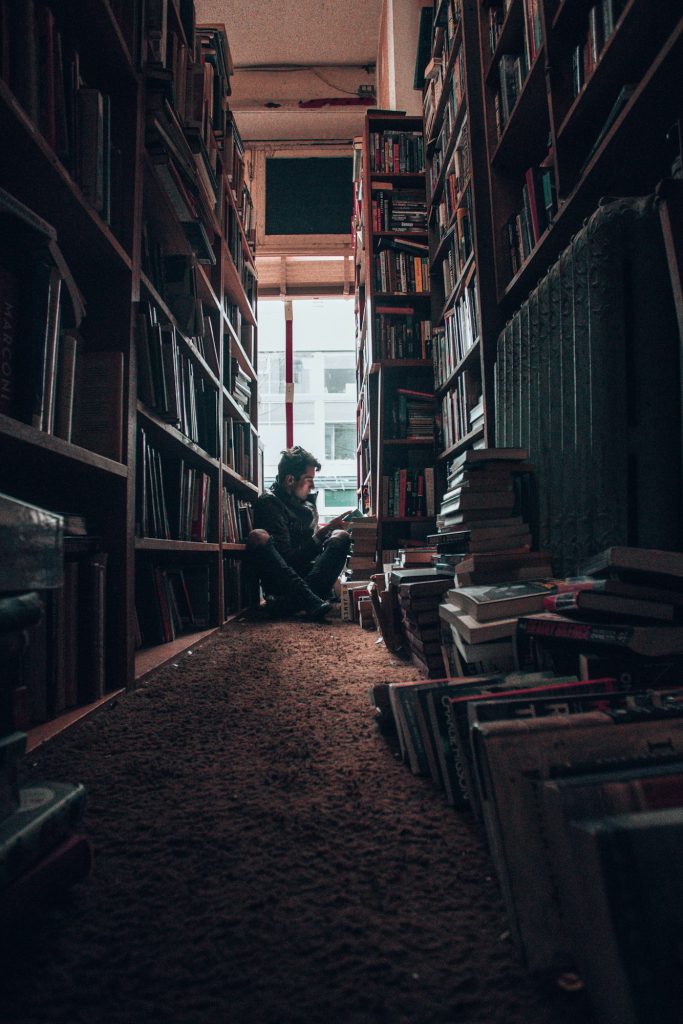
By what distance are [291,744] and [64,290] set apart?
3.02 feet

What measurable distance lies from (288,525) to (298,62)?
14.7 feet

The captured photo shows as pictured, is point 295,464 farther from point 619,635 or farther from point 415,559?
point 619,635

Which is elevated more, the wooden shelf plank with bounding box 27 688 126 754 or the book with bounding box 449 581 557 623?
the book with bounding box 449 581 557 623

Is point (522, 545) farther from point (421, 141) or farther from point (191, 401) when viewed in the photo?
point (421, 141)

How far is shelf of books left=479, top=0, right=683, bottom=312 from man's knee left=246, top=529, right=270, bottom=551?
1.73 metres

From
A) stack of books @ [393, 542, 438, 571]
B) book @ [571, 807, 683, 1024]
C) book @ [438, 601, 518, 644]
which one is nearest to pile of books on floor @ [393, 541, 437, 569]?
stack of books @ [393, 542, 438, 571]

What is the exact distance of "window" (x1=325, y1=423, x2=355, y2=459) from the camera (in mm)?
7625

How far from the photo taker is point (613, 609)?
0.77 metres

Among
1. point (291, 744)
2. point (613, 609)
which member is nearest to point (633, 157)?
point (613, 609)

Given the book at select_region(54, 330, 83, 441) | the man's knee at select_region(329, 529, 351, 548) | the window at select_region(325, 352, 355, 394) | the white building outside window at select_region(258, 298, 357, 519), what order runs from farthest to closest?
the window at select_region(325, 352, 355, 394) → the white building outside window at select_region(258, 298, 357, 519) → the man's knee at select_region(329, 529, 351, 548) → the book at select_region(54, 330, 83, 441)

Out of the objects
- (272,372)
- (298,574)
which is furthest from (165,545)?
(272,372)

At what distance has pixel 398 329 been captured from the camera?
3.13 meters

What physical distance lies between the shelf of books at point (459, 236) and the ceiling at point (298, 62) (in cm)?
Result: 238

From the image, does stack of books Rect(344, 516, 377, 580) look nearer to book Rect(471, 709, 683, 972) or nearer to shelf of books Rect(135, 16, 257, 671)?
shelf of books Rect(135, 16, 257, 671)
